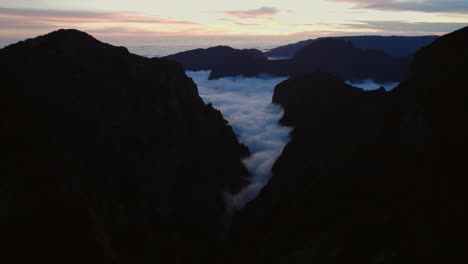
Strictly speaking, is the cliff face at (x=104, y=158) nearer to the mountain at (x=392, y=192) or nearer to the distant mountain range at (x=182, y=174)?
the distant mountain range at (x=182, y=174)

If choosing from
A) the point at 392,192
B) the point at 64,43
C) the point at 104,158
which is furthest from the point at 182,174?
the point at 392,192

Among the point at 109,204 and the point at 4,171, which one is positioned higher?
the point at 4,171

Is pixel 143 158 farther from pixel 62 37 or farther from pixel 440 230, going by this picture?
pixel 440 230

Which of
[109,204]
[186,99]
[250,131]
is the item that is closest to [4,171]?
[109,204]

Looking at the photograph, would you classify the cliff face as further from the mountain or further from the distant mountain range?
the mountain

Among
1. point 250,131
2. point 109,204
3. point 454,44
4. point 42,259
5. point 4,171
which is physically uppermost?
point 454,44

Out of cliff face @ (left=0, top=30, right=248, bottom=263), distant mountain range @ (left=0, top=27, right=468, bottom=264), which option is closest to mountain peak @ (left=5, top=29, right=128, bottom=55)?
cliff face @ (left=0, top=30, right=248, bottom=263)
